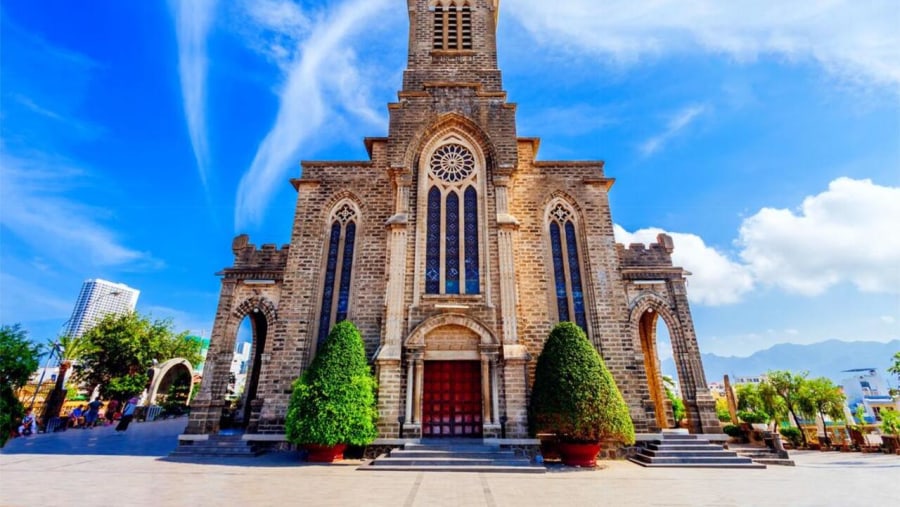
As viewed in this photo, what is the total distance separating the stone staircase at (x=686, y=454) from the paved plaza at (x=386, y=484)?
19.4 inches

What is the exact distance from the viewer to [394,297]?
13.3 m

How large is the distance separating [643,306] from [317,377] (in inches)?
458

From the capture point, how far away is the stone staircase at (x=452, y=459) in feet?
33.1

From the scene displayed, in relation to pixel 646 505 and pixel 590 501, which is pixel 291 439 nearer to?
pixel 590 501

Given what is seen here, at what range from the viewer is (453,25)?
19.5m

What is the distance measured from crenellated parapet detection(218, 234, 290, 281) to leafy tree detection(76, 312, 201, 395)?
17.6 metres

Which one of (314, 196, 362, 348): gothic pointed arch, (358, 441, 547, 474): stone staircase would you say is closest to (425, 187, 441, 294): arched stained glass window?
(314, 196, 362, 348): gothic pointed arch

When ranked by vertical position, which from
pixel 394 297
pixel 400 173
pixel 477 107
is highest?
pixel 477 107

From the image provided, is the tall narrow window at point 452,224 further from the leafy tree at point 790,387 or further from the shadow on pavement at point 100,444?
Answer: the leafy tree at point 790,387

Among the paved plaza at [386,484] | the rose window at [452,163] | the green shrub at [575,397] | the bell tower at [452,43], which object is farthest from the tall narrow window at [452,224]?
the paved plaza at [386,484]

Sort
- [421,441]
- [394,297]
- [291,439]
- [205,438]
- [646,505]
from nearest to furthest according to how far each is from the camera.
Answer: [646,505] < [291,439] < [421,441] < [205,438] < [394,297]

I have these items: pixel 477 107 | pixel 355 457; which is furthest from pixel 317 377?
pixel 477 107

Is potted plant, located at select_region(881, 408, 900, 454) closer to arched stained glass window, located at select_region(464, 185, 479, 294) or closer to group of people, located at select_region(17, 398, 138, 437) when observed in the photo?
arched stained glass window, located at select_region(464, 185, 479, 294)

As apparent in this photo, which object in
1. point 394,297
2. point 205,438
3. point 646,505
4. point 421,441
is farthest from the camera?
point 394,297
